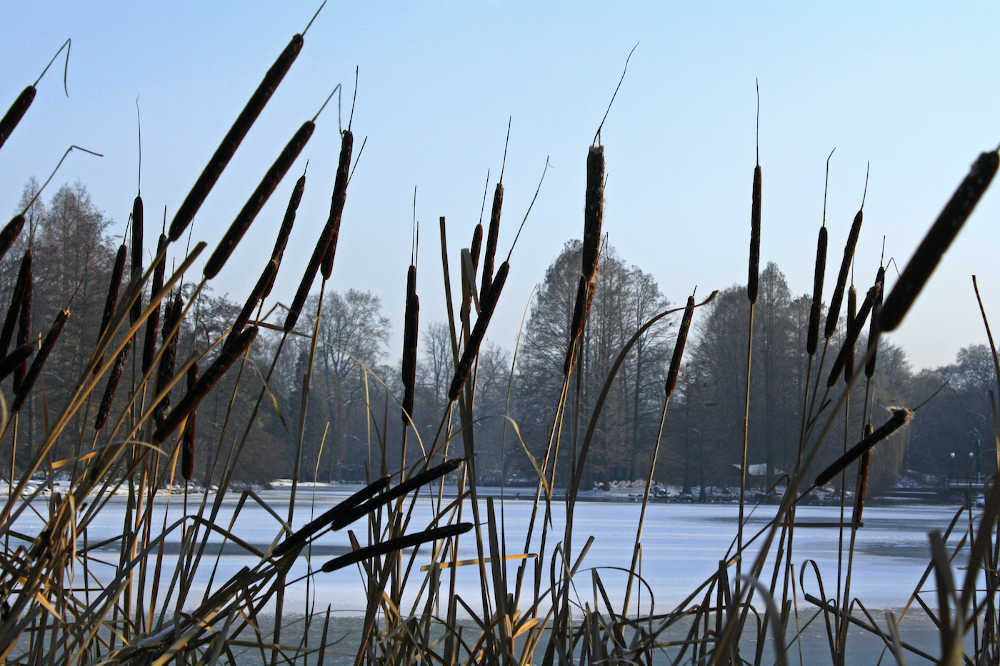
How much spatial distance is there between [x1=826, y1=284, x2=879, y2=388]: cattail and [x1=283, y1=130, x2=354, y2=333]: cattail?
1.89 feet

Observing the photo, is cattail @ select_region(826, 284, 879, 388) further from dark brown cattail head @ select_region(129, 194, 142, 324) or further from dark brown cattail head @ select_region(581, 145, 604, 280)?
dark brown cattail head @ select_region(129, 194, 142, 324)

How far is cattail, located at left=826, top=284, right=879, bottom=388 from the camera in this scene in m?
1.05

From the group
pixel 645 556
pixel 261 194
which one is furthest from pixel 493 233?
pixel 645 556

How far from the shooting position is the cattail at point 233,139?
0.71 meters

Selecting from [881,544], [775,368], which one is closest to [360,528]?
[881,544]

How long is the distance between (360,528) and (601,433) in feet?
70.8

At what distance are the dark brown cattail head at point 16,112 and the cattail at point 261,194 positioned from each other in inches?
7.9

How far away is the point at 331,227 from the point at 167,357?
0.26m

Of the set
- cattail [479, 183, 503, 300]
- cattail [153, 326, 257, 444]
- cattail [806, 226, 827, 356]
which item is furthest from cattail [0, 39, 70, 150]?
cattail [806, 226, 827, 356]

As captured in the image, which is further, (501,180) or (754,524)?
(754,524)

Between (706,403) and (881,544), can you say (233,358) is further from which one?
(706,403)

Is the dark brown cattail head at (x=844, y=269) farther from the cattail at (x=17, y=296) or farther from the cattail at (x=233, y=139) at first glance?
the cattail at (x=17, y=296)

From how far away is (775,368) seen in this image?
1241 inches

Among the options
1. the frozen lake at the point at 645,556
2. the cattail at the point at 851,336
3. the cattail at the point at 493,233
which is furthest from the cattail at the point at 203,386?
the frozen lake at the point at 645,556
